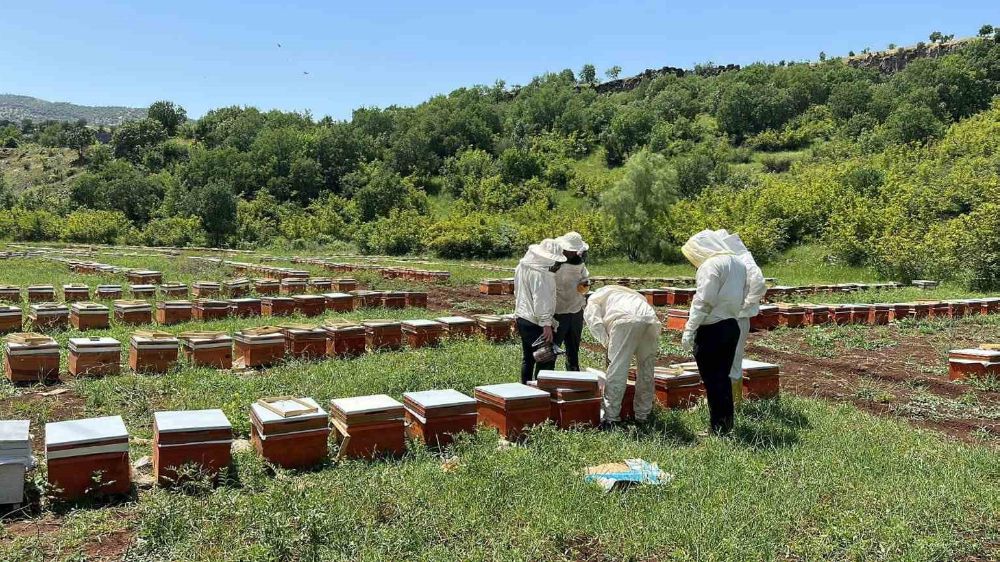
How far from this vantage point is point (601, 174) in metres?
55.6

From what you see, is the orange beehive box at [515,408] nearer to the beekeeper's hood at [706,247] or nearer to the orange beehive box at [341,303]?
the beekeeper's hood at [706,247]

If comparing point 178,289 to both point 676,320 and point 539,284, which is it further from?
point 676,320

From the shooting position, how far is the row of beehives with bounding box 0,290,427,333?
9.18m

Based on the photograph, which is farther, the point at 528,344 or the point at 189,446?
the point at 528,344

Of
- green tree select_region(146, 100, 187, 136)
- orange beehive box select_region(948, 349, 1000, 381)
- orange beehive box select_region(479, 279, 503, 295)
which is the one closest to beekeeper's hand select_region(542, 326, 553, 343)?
orange beehive box select_region(948, 349, 1000, 381)

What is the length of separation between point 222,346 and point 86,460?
3867 mm

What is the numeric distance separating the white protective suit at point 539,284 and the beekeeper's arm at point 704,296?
4.41ft

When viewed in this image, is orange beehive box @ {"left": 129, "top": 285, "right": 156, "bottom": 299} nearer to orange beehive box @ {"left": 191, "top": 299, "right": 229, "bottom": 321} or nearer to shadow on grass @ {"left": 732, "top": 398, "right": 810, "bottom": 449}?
orange beehive box @ {"left": 191, "top": 299, "right": 229, "bottom": 321}

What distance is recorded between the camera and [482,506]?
3719 mm

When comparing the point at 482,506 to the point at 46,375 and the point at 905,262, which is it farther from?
the point at 905,262

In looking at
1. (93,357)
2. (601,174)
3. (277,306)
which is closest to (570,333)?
(93,357)

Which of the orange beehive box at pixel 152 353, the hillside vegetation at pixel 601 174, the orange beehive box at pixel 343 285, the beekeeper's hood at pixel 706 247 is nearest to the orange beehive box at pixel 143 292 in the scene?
the orange beehive box at pixel 343 285

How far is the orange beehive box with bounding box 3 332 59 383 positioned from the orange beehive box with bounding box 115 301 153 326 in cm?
307

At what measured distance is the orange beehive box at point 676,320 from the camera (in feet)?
37.7
